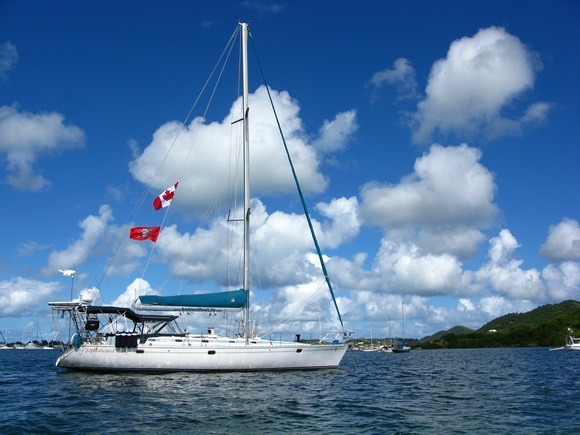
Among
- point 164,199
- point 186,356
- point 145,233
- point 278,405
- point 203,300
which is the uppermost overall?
point 164,199

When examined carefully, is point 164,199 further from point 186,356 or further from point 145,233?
point 186,356

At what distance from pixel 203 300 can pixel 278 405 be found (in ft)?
52.2

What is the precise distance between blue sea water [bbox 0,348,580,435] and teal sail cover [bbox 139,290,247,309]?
5.31 metres

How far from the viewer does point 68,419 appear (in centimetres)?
1991

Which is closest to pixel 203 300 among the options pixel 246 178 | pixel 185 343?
pixel 185 343

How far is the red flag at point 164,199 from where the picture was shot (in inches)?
1515

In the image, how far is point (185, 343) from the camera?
118ft

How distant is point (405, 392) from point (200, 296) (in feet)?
54.2

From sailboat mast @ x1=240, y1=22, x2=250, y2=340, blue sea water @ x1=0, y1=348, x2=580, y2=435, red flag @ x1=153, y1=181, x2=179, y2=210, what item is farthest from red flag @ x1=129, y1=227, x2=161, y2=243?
blue sea water @ x1=0, y1=348, x2=580, y2=435

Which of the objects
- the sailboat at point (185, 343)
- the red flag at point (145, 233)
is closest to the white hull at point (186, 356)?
the sailboat at point (185, 343)

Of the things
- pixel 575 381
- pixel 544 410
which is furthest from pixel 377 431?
pixel 575 381

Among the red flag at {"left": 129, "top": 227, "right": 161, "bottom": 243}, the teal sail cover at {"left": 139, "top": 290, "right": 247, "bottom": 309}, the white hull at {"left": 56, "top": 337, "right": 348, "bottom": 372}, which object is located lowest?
the white hull at {"left": 56, "top": 337, "right": 348, "bottom": 372}

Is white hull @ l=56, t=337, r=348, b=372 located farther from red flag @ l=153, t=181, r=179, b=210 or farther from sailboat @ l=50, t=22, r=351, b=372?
red flag @ l=153, t=181, r=179, b=210

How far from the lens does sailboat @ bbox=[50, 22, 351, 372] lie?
35688 millimetres
